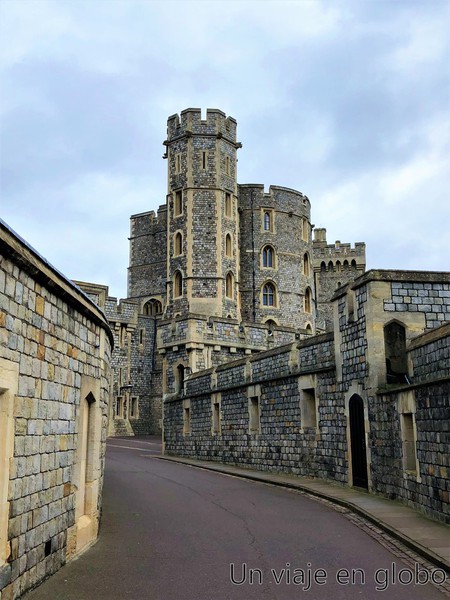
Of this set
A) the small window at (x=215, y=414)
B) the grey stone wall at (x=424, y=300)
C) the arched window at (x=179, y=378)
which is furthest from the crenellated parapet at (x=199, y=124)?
the grey stone wall at (x=424, y=300)

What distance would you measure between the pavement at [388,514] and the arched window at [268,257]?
29233 millimetres

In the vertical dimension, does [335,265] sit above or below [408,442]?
above

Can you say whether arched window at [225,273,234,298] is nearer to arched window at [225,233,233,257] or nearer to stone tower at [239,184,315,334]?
arched window at [225,233,233,257]

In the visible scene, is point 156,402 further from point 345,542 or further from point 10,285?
point 10,285

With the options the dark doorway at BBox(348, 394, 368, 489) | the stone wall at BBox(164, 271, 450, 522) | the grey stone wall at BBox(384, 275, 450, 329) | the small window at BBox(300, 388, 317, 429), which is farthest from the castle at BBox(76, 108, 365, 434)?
the grey stone wall at BBox(384, 275, 450, 329)

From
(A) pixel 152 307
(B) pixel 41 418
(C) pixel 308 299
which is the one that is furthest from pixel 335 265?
(B) pixel 41 418

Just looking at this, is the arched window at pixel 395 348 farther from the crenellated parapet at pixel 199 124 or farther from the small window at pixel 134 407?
the crenellated parapet at pixel 199 124

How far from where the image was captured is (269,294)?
46.5 m

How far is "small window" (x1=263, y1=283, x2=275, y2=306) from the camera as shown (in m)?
46.3

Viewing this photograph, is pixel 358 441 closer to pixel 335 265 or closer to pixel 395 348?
pixel 395 348

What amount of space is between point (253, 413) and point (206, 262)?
21.7 m

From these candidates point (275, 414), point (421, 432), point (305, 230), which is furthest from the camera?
point (305, 230)

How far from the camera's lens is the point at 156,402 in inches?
Result: 1633

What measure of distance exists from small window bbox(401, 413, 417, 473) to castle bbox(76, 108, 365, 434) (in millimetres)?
18118
